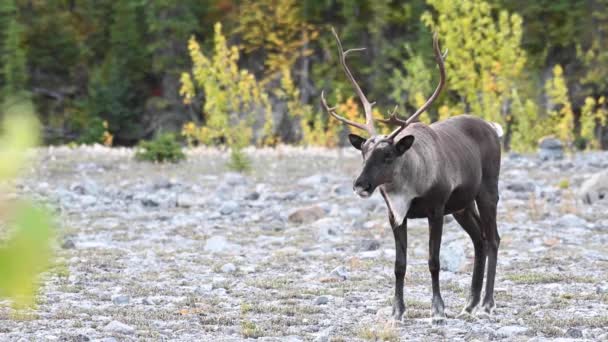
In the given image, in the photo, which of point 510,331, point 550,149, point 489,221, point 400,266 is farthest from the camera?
point 550,149

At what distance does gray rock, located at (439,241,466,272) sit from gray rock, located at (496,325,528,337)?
2650 mm

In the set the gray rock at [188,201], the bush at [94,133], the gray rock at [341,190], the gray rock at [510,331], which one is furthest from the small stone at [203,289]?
the bush at [94,133]

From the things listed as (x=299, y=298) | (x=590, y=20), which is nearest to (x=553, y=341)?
(x=299, y=298)

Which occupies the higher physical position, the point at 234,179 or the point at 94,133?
the point at 234,179

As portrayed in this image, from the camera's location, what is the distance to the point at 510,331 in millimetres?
5980

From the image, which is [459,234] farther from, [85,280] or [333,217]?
[85,280]

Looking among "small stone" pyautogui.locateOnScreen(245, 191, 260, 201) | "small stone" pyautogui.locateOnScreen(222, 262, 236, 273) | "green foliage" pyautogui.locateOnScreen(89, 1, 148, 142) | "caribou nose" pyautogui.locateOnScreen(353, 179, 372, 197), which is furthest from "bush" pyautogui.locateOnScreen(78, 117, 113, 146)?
"caribou nose" pyautogui.locateOnScreen(353, 179, 372, 197)

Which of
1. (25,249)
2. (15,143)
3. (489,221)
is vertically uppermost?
(15,143)

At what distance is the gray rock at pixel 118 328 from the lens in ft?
19.6

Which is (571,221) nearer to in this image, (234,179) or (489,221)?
(489,221)

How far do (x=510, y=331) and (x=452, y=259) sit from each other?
9.26 ft

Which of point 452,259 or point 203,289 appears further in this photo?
point 452,259

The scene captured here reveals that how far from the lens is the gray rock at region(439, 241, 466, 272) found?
8766mm

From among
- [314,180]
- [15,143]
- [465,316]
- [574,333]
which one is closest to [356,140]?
[465,316]
